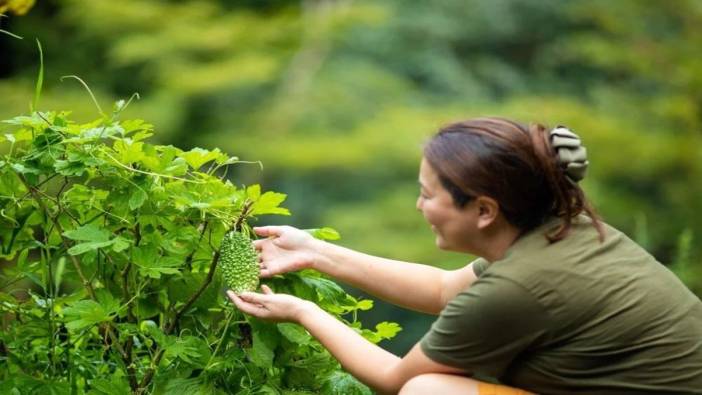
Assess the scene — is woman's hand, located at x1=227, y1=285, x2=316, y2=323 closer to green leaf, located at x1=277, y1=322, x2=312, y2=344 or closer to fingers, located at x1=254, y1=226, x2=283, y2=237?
green leaf, located at x1=277, y1=322, x2=312, y2=344

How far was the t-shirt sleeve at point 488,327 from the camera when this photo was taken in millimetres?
1965

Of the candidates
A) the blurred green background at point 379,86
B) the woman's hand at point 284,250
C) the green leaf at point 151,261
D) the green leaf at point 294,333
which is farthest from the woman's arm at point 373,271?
the blurred green background at point 379,86

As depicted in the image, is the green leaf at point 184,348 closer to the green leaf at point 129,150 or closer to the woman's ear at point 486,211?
the green leaf at point 129,150

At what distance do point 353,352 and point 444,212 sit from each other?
0.32 m

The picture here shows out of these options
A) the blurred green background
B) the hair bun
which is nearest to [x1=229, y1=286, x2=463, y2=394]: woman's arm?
the hair bun

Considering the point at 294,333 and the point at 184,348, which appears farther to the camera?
the point at 294,333

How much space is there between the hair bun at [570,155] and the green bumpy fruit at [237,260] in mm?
610

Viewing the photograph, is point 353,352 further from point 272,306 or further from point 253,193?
point 253,193

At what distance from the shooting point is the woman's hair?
2023 mm

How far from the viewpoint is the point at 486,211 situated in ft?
6.81

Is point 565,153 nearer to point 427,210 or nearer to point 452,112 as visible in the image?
point 427,210

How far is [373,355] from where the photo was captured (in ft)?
6.93

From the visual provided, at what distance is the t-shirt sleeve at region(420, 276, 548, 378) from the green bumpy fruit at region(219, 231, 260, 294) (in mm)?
375

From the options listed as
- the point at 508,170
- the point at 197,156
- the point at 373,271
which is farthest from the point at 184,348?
the point at 508,170
